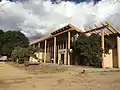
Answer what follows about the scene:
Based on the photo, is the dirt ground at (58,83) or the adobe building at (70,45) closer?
the dirt ground at (58,83)

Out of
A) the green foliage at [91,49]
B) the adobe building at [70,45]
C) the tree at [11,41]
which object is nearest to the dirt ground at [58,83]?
the green foliage at [91,49]

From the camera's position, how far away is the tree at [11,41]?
70.2m

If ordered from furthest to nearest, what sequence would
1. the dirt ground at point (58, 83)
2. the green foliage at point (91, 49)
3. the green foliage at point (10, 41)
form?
the green foliage at point (10, 41) < the green foliage at point (91, 49) < the dirt ground at point (58, 83)

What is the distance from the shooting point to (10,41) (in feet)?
240

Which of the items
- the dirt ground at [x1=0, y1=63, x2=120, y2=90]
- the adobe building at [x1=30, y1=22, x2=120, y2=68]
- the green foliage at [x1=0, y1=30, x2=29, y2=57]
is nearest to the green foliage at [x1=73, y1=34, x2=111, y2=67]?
the adobe building at [x1=30, y1=22, x2=120, y2=68]

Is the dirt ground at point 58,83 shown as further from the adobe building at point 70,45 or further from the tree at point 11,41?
the tree at point 11,41

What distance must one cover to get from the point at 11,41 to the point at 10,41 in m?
0.39

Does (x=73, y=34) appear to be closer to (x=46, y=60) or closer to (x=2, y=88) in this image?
(x=46, y=60)

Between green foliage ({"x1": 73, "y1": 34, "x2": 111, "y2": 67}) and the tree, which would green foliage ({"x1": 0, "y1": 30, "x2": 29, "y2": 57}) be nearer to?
the tree

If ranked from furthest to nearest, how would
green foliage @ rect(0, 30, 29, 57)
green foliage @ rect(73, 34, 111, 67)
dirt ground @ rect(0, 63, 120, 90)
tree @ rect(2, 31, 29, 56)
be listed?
1. green foliage @ rect(0, 30, 29, 57)
2. tree @ rect(2, 31, 29, 56)
3. green foliage @ rect(73, 34, 111, 67)
4. dirt ground @ rect(0, 63, 120, 90)

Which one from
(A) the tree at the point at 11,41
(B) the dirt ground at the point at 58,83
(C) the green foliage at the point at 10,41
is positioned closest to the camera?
(B) the dirt ground at the point at 58,83

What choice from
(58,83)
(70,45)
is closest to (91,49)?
(70,45)

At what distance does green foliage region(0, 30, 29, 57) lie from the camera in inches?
2771

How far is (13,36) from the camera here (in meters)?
75.1
